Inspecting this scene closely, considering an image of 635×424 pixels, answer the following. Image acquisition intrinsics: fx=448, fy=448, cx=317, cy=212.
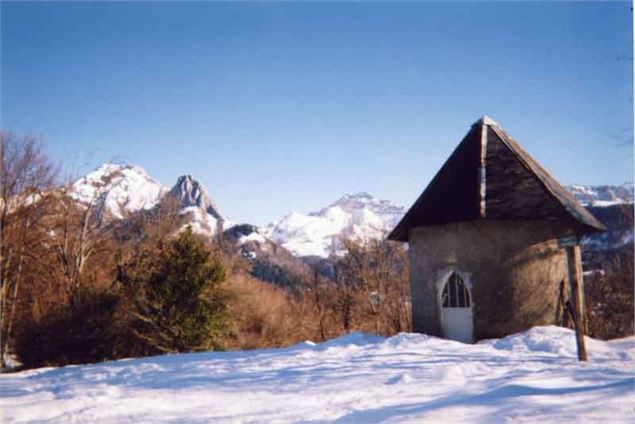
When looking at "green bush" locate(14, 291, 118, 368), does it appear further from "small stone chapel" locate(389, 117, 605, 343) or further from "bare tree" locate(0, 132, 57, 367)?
"small stone chapel" locate(389, 117, 605, 343)

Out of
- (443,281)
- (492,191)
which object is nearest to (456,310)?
(443,281)

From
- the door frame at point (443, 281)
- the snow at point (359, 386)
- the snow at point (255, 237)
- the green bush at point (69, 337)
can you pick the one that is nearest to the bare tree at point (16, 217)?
the green bush at point (69, 337)

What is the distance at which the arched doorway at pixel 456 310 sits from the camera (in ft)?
37.7

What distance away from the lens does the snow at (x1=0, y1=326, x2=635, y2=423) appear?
4762 mm

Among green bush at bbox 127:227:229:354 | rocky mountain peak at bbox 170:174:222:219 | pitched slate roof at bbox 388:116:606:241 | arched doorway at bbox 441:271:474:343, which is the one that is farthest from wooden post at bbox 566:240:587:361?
rocky mountain peak at bbox 170:174:222:219

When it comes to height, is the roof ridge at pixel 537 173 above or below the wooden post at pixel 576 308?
above

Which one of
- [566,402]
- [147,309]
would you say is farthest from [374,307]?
[566,402]

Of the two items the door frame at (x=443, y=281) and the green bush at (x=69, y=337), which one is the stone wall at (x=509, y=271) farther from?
the green bush at (x=69, y=337)

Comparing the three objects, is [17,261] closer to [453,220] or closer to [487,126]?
[453,220]

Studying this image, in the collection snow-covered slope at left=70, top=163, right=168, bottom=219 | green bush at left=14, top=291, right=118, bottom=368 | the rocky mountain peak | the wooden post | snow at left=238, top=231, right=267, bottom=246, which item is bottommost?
green bush at left=14, top=291, right=118, bottom=368

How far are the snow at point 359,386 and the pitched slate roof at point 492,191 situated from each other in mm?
2929

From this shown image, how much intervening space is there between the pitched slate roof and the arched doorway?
1.69m

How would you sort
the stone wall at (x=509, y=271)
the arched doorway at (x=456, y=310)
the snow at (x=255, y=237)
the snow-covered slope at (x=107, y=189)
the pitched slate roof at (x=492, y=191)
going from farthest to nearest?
the snow at (x=255, y=237), the snow-covered slope at (x=107, y=189), the arched doorway at (x=456, y=310), the pitched slate roof at (x=492, y=191), the stone wall at (x=509, y=271)

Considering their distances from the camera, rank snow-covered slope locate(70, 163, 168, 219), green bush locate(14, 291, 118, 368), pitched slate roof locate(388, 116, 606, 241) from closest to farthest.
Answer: pitched slate roof locate(388, 116, 606, 241)
green bush locate(14, 291, 118, 368)
snow-covered slope locate(70, 163, 168, 219)
